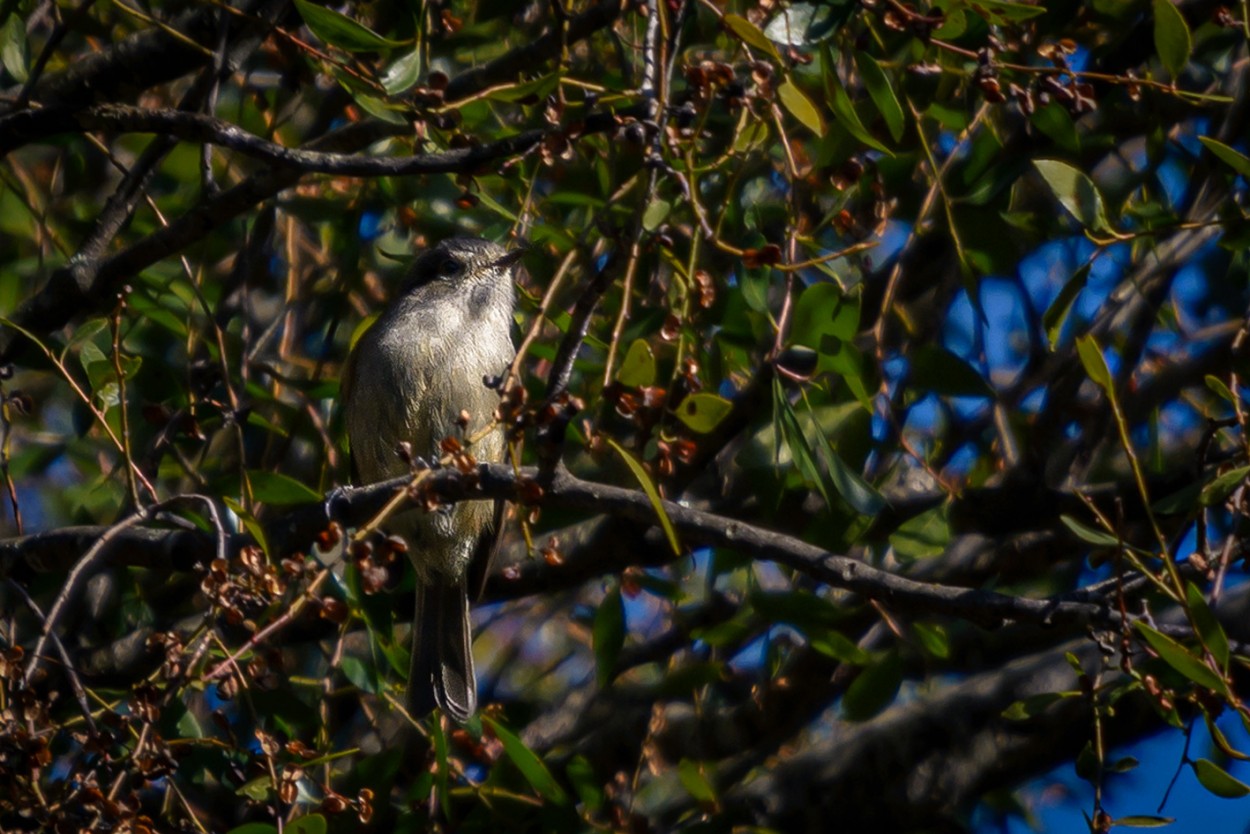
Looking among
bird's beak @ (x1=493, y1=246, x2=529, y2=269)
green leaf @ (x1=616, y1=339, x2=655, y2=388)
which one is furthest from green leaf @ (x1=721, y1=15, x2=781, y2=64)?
bird's beak @ (x1=493, y1=246, x2=529, y2=269)

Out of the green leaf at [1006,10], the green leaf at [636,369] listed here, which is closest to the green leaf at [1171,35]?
the green leaf at [1006,10]

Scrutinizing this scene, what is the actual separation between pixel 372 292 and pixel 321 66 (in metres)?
1.96

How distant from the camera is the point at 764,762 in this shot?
4711mm

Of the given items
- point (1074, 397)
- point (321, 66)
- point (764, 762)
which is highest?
point (321, 66)

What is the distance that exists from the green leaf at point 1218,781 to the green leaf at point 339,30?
194cm

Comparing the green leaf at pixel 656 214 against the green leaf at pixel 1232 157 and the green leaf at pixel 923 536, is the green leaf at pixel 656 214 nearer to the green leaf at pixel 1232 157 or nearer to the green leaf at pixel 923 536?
the green leaf at pixel 923 536

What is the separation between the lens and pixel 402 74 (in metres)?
3.34

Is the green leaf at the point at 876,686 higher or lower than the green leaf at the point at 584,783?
higher

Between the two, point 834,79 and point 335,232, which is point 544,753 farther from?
point 834,79

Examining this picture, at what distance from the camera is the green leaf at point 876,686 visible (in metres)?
3.66

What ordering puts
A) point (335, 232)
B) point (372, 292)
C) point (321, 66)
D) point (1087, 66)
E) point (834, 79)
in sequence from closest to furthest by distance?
point (834, 79), point (321, 66), point (1087, 66), point (335, 232), point (372, 292)

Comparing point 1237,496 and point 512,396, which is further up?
point 512,396

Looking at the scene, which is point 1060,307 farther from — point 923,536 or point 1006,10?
point 923,536

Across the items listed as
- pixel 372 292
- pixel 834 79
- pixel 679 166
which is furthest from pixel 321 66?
pixel 372 292
